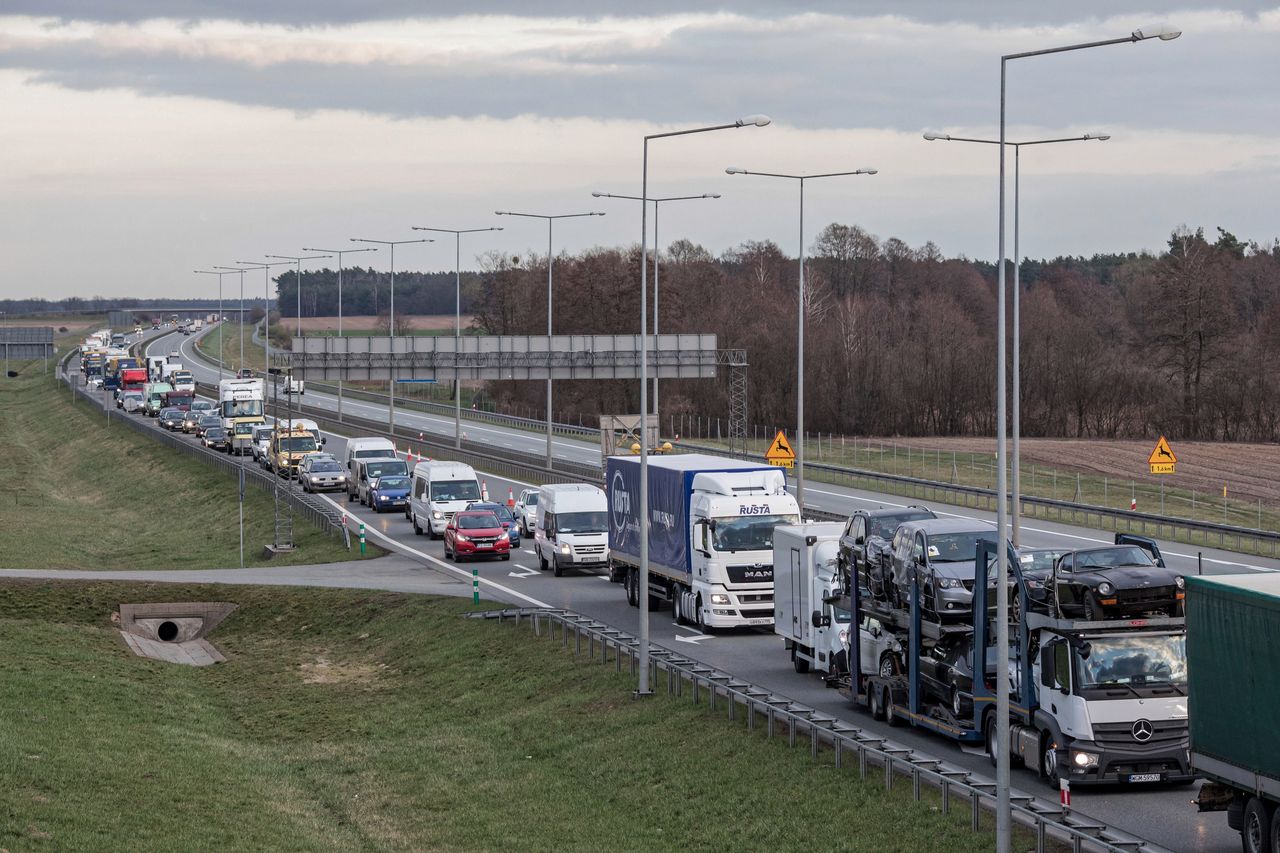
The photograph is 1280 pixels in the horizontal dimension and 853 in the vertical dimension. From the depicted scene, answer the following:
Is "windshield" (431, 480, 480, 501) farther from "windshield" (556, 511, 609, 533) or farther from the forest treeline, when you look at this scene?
the forest treeline

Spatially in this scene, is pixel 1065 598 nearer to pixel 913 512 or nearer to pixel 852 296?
pixel 913 512

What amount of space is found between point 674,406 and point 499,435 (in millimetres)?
13990

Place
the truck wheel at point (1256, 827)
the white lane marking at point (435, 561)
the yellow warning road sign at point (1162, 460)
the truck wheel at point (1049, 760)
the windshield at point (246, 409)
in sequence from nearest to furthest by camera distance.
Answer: the truck wheel at point (1256, 827)
the truck wheel at point (1049, 760)
the white lane marking at point (435, 561)
the yellow warning road sign at point (1162, 460)
the windshield at point (246, 409)

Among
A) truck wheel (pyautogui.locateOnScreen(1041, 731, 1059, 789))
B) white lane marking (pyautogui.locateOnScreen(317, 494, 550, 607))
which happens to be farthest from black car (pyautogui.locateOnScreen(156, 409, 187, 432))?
truck wheel (pyautogui.locateOnScreen(1041, 731, 1059, 789))

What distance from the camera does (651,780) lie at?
27000 millimetres

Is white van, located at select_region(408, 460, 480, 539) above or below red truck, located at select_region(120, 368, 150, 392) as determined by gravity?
below

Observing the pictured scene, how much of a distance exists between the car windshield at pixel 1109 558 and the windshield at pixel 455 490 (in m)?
37.5

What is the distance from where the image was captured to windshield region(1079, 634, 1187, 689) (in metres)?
21.3

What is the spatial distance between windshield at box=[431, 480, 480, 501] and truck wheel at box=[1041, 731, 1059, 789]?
37.4 m

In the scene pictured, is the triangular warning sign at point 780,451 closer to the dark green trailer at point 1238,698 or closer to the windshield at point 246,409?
the dark green trailer at point 1238,698

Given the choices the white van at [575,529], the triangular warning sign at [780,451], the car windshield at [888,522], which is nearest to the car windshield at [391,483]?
the triangular warning sign at [780,451]

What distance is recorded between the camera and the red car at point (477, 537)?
51.9m

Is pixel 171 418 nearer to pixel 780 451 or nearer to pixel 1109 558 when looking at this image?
pixel 780 451

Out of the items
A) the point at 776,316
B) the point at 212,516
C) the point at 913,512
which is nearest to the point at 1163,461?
the point at 913,512
